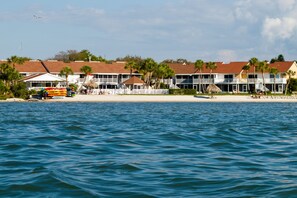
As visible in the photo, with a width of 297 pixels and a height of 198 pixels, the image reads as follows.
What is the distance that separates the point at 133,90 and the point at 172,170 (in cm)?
7308

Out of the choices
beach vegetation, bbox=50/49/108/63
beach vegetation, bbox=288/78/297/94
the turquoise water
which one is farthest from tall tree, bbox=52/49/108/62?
the turquoise water

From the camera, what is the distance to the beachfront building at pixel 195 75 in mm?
91938

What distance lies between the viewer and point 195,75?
99.3 metres

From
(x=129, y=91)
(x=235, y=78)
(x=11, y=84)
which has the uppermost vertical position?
(x=235, y=78)

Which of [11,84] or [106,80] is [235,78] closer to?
[106,80]

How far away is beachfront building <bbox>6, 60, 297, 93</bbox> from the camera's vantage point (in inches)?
3620

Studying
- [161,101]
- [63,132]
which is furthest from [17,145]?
[161,101]

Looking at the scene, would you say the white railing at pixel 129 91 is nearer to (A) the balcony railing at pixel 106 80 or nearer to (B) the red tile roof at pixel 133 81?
(B) the red tile roof at pixel 133 81

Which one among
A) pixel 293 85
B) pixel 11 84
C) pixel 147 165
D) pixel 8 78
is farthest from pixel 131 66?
pixel 147 165

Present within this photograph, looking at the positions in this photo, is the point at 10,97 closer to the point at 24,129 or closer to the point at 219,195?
the point at 24,129

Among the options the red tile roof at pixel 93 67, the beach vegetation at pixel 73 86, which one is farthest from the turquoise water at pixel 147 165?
the red tile roof at pixel 93 67

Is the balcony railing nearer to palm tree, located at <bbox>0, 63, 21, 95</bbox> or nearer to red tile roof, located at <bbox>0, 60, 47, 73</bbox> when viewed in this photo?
red tile roof, located at <bbox>0, 60, 47, 73</bbox>

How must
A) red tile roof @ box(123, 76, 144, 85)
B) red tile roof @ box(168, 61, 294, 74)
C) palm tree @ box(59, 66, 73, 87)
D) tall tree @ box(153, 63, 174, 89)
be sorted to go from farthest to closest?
red tile roof @ box(168, 61, 294, 74) → tall tree @ box(153, 63, 174, 89) → red tile roof @ box(123, 76, 144, 85) → palm tree @ box(59, 66, 73, 87)

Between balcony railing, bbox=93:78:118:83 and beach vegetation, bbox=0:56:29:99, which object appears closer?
beach vegetation, bbox=0:56:29:99
